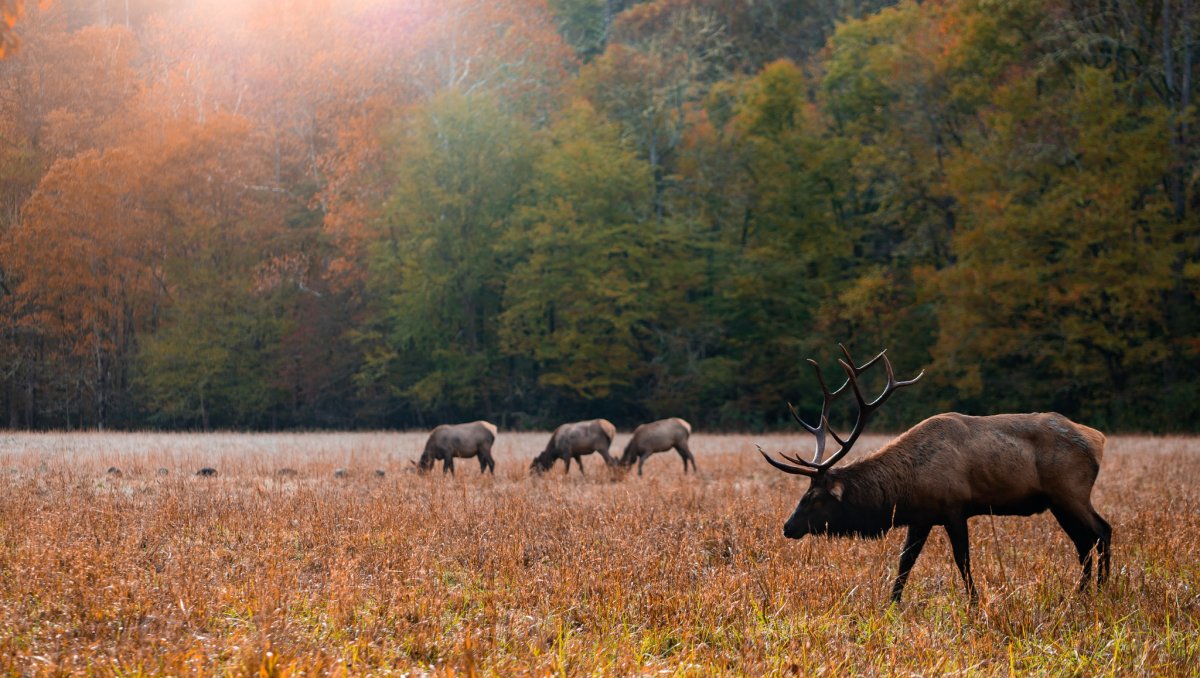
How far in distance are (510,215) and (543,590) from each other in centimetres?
3122

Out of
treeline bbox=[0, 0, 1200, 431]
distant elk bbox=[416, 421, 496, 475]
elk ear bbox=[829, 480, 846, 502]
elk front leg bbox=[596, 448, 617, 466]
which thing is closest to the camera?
elk ear bbox=[829, 480, 846, 502]

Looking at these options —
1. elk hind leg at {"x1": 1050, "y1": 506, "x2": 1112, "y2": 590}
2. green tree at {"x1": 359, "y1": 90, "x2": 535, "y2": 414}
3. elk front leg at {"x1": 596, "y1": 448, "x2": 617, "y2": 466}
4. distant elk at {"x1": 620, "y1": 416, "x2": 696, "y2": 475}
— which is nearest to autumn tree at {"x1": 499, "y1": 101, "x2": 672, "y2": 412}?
green tree at {"x1": 359, "y1": 90, "x2": 535, "y2": 414}

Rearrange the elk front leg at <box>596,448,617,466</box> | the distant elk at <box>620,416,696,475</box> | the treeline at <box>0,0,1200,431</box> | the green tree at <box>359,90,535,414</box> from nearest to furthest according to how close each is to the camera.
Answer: the elk front leg at <box>596,448,617,466</box>, the distant elk at <box>620,416,696,475</box>, the treeline at <box>0,0,1200,431</box>, the green tree at <box>359,90,535,414</box>

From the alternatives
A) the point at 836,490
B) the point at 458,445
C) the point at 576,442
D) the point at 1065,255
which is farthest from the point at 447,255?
the point at 836,490

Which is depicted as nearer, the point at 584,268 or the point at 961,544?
the point at 961,544

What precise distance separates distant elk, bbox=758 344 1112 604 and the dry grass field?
290 millimetres

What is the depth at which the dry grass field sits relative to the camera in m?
5.20

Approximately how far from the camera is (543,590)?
6.84 meters

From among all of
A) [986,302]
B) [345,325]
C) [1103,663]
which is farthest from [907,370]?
[1103,663]

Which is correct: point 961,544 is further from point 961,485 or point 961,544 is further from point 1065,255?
point 1065,255

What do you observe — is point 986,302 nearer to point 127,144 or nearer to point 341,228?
point 341,228

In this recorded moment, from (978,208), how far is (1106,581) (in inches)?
997

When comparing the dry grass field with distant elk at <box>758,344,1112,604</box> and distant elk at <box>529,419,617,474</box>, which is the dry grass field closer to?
distant elk at <box>758,344,1112,604</box>

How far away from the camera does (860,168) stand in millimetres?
34531
